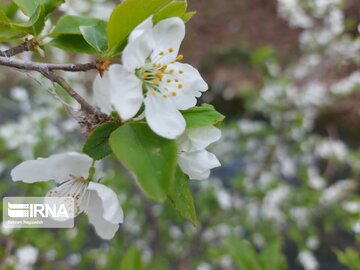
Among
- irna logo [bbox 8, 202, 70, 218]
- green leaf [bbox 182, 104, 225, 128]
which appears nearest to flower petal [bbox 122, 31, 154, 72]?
green leaf [bbox 182, 104, 225, 128]

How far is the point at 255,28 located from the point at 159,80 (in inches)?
236

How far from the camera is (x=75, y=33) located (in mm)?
831

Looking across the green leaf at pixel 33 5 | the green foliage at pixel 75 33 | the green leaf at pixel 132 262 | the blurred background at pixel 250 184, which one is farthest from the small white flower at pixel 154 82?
the blurred background at pixel 250 184

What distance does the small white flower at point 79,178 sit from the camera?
731 mm

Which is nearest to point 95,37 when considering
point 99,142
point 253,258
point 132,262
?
point 99,142

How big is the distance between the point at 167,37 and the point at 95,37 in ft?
0.41

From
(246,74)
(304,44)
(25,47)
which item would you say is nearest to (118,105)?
(25,47)

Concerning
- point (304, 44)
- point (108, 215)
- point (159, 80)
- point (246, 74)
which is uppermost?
point (159, 80)

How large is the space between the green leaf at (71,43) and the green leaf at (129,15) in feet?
0.43

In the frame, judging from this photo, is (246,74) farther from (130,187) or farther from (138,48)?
(138,48)

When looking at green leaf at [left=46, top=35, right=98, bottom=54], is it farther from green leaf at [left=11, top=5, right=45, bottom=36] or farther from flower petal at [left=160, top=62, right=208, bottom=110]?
flower petal at [left=160, top=62, right=208, bottom=110]

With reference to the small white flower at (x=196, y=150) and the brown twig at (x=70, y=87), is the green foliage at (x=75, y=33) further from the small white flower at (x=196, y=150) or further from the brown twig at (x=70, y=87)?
the small white flower at (x=196, y=150)

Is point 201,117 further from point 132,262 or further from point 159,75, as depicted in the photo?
point 132,262

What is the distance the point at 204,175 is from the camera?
0.74m
